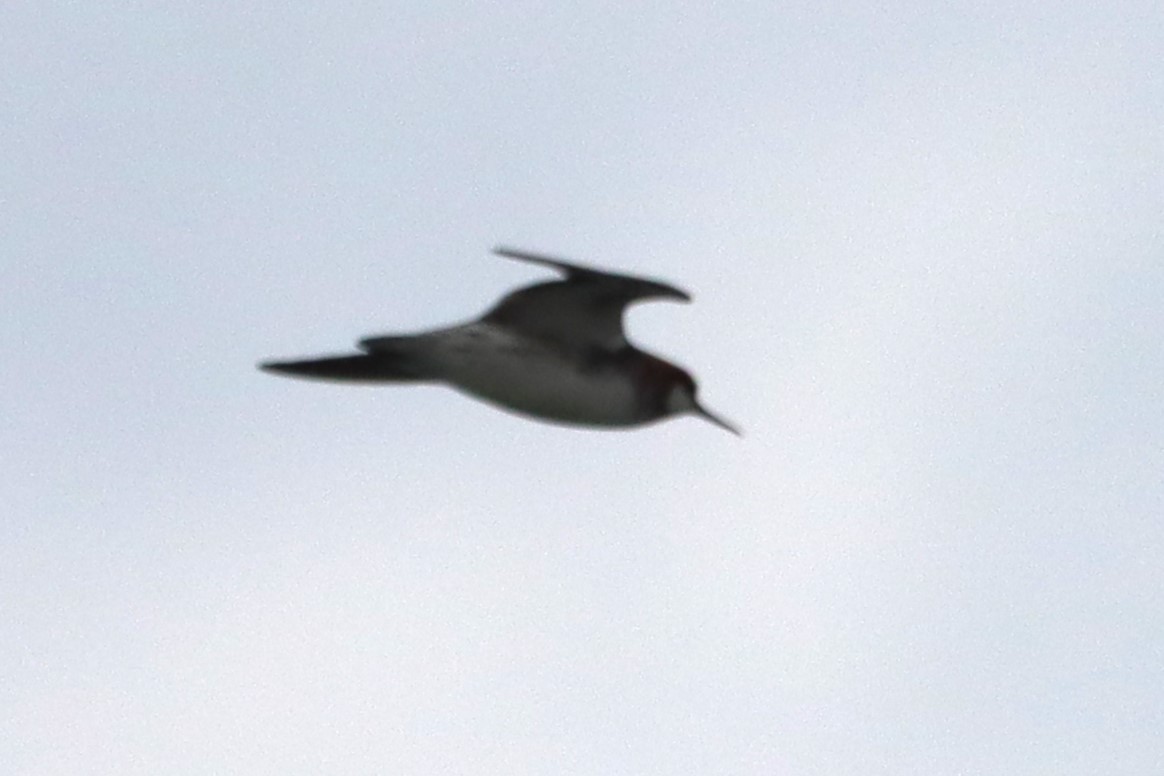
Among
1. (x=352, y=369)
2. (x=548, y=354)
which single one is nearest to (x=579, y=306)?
(x=548, y=354)

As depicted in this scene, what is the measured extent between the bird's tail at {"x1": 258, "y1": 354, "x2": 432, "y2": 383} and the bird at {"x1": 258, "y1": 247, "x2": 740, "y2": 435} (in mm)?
22

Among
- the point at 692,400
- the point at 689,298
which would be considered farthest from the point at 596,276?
the point at 692,400

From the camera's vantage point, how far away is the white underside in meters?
29.8

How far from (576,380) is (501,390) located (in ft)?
1.99

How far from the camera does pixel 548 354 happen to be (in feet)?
98.3

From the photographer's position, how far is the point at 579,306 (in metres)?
29.7

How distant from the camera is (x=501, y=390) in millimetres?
29938

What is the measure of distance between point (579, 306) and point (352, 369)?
2.31 m

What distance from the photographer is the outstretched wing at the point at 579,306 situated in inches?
1148

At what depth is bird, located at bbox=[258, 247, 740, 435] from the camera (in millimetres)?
29516

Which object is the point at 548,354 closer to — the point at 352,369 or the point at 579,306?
the point at 579,306

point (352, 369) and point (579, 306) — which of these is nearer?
point (579, 306)

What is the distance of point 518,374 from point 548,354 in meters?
0.29

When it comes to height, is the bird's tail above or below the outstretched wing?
below
